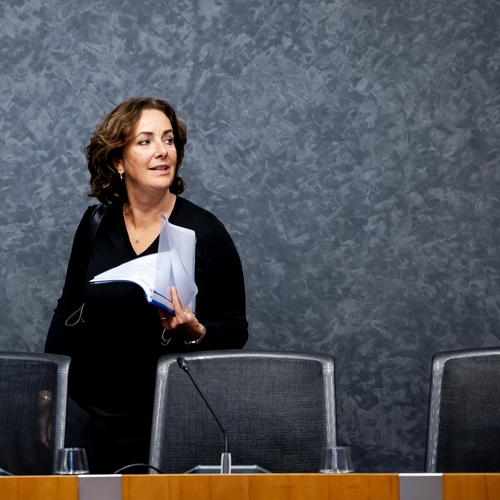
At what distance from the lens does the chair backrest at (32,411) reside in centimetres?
184

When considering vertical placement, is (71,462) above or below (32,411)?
below

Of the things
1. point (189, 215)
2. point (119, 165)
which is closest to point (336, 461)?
point (189, 215)

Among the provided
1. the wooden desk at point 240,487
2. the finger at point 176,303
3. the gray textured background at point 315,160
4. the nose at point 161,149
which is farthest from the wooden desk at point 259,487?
the gray textured background at point 315,160

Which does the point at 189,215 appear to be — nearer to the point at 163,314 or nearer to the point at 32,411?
the point at 163,314

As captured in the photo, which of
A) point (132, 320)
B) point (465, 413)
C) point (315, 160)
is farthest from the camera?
point (315, 160)

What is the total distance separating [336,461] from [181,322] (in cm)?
74

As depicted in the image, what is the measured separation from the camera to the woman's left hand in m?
2.00

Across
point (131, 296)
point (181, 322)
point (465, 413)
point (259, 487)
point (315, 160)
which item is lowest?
point (259, 487)

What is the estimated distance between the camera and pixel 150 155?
7.62 ft

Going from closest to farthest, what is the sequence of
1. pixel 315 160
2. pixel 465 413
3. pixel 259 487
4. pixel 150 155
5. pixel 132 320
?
pixel 259 487 → pixel 465 413 → pixel 132 320 → pixel 150 155 → pixel 315 160

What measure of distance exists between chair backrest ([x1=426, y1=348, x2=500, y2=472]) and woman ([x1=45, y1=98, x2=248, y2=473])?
59 centimetres

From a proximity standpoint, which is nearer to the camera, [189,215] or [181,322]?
[181,322]

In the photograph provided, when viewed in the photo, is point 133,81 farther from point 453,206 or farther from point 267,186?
point 453,206

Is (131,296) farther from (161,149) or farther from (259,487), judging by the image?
(259,487)
